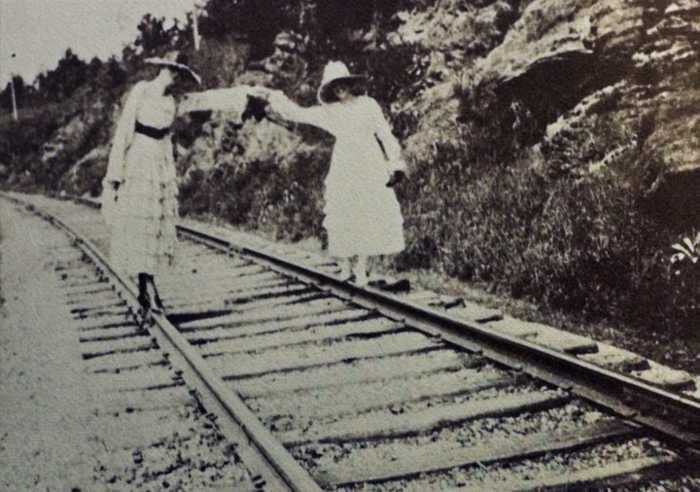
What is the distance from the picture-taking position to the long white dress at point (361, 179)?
19.7 feet

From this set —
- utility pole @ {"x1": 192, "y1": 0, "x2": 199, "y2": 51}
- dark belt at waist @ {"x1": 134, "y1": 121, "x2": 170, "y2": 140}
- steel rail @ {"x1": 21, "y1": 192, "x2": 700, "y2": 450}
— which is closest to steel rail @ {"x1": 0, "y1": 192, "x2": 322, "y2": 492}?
dark belt at waist @ {"x1": 134, "y1": 121, "x2": 170, "y2": 140}

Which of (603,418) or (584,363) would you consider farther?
(584,363)

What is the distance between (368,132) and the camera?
19.7ft

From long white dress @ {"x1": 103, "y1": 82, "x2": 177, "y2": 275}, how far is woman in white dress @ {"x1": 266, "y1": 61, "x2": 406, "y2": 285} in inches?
52.2

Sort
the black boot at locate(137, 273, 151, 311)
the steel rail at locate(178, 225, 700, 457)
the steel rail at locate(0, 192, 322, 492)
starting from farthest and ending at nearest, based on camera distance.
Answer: the black boot at locate(137, 273, 151, 311) < the steel rail at locate(178, 225, 700, 457) < the steel rail at locate(0, 192, 322, 492)

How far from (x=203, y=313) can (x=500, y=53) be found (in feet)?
17.7

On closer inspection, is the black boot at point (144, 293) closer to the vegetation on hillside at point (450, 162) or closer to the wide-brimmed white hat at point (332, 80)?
the wide-brimmed white hat at point (332, 80)

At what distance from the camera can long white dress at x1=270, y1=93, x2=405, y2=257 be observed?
600 centimetres

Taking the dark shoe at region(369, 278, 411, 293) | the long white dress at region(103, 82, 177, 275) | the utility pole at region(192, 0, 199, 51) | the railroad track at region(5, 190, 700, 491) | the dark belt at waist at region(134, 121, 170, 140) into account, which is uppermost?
the utility pole at region(192, 0, 199, 51)

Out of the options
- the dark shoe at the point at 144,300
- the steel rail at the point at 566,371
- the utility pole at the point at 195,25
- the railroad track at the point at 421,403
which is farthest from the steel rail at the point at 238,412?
the utility pole at the point at 195,25

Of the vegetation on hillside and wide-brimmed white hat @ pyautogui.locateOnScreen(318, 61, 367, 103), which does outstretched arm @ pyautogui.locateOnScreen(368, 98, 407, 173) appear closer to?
wide-brimmed white hat @ pyautogui.locateOnScreen(318, 61, 367, 103)

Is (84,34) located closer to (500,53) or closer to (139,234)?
(139,234)

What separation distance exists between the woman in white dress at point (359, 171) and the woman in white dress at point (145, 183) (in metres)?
1.17

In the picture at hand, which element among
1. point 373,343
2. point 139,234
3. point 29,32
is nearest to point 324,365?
point 373,343
